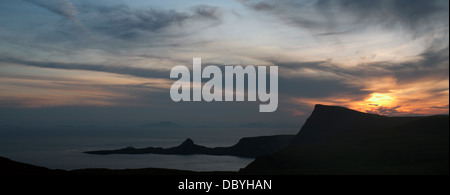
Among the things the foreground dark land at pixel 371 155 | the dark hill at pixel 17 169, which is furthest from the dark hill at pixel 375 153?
the dark hill at pixel 17 169

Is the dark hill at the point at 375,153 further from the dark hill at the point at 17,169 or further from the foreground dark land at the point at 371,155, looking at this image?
the dark hill at the point at 17,169

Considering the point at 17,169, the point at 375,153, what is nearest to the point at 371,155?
the point at 375,153

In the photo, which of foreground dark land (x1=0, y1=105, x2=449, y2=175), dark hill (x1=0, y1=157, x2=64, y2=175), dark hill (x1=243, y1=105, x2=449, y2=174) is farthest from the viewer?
dark hill (x1=243, y1=105, x2=449, y2=174)

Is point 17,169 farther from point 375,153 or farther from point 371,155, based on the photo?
point 375,153

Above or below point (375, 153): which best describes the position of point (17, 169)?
above

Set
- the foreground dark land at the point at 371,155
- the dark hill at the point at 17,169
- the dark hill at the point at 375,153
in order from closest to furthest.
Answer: the dark hill at the point at 17,169 → the foreground dark land at the point at 371,155 → the dark hill at the point at 375,153

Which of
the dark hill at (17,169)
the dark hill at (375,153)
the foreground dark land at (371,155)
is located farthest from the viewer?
the dark hill at (375,153)

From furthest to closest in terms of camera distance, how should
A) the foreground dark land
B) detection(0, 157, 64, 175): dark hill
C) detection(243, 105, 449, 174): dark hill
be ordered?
1. detection(243, 105, 449, 174): dark hill
2. the foreground dark land
3. detection(0, 157, 64, 175): dark hill

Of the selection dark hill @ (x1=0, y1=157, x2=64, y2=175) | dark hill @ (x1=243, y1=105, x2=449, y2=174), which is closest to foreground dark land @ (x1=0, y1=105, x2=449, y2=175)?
dark hill @ (x1=243, y1=105, x2=449, y2=174)

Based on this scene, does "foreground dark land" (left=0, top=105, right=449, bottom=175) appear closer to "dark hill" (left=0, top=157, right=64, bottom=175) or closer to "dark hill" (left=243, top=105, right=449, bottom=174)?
"dark hill" (left=243, top=105, right=449, bottom=174)
